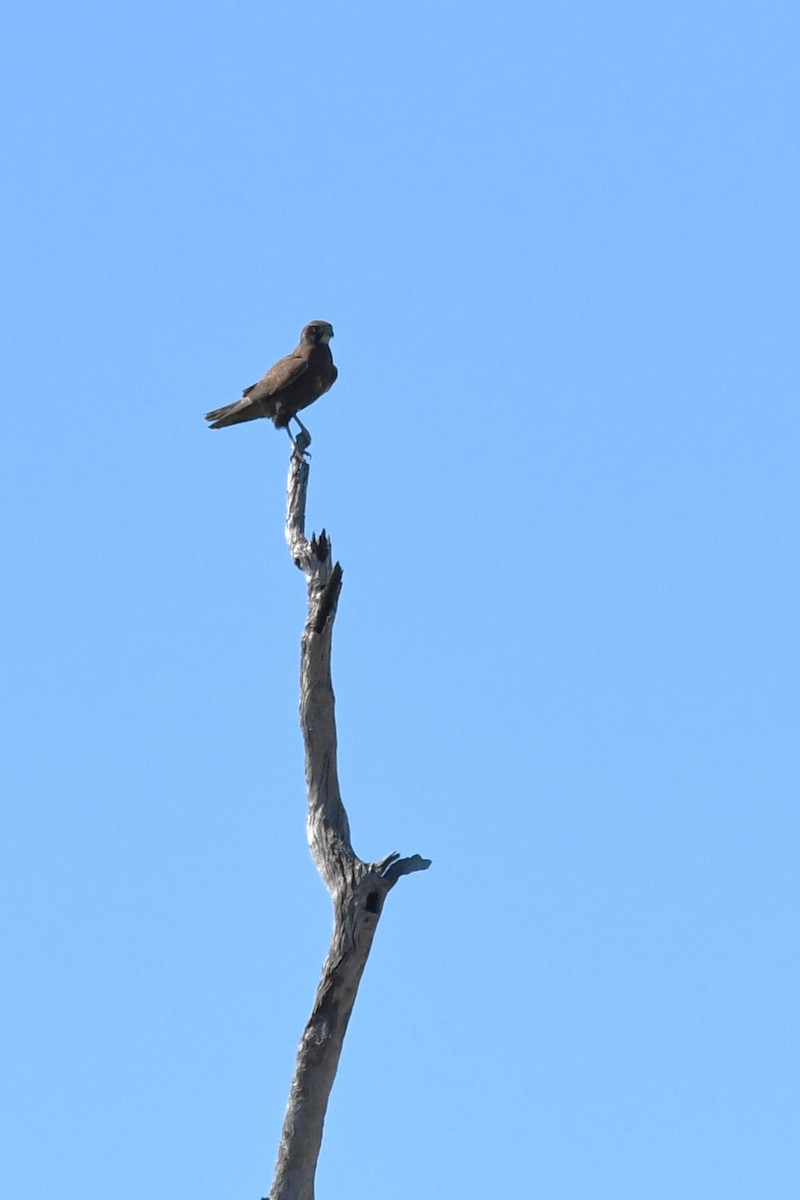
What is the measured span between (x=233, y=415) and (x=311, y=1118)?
4471 mm

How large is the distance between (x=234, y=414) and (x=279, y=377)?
391 millimetres

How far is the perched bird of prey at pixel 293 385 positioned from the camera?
40.6 ft

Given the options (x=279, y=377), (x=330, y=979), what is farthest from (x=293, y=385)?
(x=330, y=979)

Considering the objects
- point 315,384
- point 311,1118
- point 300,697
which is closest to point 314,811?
point 300,697

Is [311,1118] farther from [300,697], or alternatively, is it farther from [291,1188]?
[300,697]

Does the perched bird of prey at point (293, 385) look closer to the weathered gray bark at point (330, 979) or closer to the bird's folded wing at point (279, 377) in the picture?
the bird's folded wing at point (279, 377)

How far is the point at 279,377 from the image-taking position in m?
12.4

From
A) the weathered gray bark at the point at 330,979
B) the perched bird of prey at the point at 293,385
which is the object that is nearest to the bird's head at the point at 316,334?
the perched bird of prey at the point at 293,385

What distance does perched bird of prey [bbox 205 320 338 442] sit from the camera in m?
12.4

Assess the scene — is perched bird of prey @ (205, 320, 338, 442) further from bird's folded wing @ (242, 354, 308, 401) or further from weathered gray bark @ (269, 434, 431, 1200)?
weathered gray bark @ (269, 434, 431, 1200)

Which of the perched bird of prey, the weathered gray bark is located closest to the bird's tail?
the perched bird of prey

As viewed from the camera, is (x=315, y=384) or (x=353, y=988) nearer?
(x=353, y=988)

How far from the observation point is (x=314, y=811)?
33.1 ft

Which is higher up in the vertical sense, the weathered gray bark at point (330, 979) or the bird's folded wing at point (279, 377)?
the bird's folded wing at point (279, 377)
